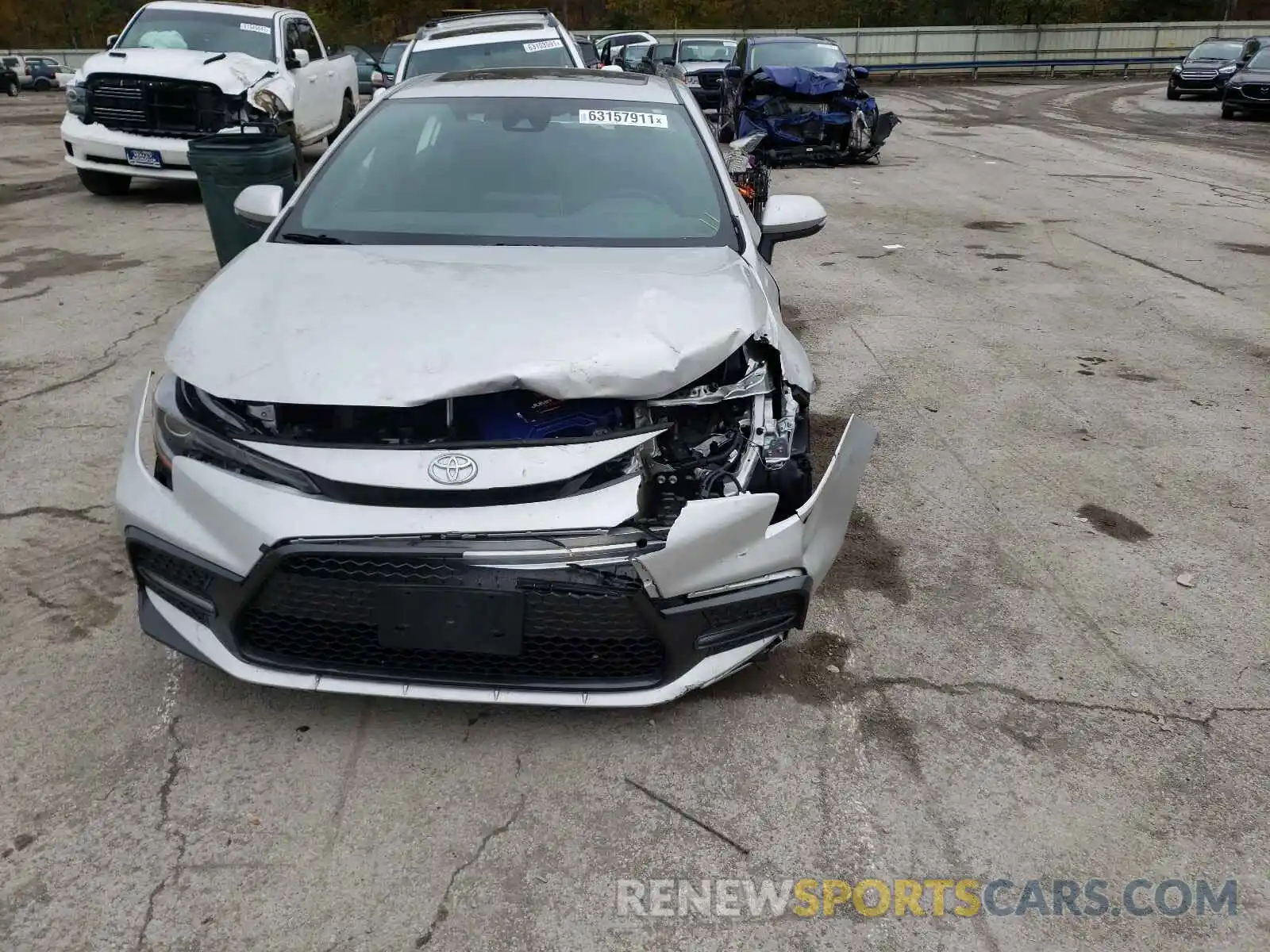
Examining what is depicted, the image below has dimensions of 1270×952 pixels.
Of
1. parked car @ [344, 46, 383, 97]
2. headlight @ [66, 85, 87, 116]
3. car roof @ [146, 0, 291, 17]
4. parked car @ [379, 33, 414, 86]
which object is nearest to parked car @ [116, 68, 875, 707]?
headlight @ [66, 85, 87, 116]

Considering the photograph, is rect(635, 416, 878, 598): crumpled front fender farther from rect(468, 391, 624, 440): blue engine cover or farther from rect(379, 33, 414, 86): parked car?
rect(379, 33, 414, 86): parked car

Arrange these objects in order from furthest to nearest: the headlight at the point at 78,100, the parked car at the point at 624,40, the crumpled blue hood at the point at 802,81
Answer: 1. the parked car at the point at 624,40
2. the crumpled blue hood at the point at 802,81
3. the headlight at the point at 78,100

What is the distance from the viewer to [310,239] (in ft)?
11.7

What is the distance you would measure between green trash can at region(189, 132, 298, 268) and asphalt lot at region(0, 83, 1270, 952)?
202 centimetres

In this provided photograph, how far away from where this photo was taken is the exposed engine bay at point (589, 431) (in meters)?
2.57

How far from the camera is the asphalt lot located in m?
2.23

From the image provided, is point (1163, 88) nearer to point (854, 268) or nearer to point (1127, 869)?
point (854, 268)

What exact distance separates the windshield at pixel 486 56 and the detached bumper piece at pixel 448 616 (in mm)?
8449

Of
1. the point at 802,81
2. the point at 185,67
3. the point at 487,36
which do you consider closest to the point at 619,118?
the point at 487,36

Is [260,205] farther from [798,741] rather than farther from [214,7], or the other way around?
[214,7]

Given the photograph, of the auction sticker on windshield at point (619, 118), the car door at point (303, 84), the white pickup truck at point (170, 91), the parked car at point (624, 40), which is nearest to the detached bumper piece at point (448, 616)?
the auction sticker on windshield at point (619, 118)

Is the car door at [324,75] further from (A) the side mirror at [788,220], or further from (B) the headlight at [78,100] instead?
(A) the side mirror at [788,220]

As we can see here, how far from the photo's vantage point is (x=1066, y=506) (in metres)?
4.16

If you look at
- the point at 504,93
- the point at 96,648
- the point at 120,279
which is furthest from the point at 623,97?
the point at 120,279
